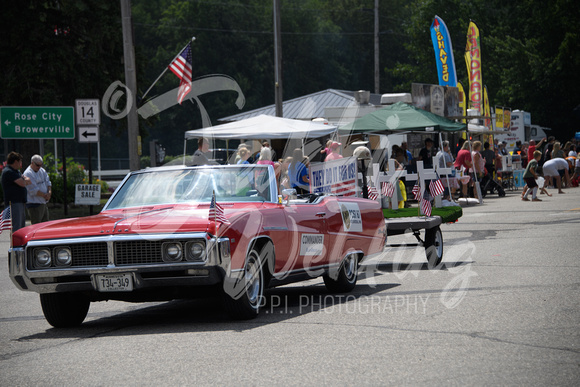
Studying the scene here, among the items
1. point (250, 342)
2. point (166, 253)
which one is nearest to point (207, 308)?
point (166, 253)

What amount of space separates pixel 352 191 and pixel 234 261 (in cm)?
824

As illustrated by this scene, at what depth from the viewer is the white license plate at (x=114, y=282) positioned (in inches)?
298

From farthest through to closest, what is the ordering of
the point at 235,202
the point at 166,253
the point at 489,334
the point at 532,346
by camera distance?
the point at 235,202 → the point at 166,253 → the point at 489,334 → the point at 532,346

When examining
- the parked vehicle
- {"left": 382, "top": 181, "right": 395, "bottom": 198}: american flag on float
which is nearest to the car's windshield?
{"left": 382, "top": 181, "right": 395, "bottom": 198}: american flag on float

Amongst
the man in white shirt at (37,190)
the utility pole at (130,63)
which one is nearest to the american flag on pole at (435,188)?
the man in white shirt at (37,190)

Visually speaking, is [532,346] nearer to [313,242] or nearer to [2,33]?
[313,242]

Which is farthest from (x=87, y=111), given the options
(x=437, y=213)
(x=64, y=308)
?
(x=64, y=308)

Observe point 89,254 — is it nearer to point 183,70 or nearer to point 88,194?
point 88,194

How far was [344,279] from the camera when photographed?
33.3 feet

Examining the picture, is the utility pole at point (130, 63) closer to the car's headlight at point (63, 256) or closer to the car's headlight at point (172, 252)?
the car's headlight at point (63, 256)

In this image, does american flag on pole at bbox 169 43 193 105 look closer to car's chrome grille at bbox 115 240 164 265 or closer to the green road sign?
the green road sign

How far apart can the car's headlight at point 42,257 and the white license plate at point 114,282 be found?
55 cm

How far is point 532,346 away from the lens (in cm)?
642

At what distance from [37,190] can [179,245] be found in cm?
1181
